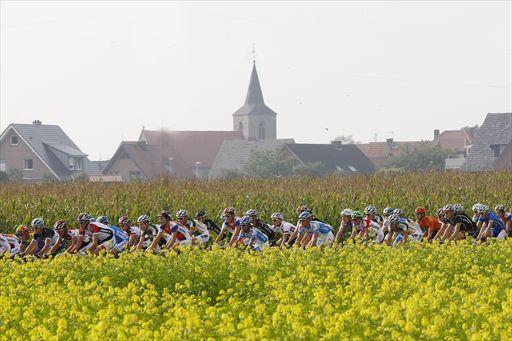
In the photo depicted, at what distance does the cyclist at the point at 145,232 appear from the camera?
942 inches

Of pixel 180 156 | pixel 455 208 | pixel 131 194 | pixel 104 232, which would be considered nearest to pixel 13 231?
pixel 131 194

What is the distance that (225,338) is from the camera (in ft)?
37.4

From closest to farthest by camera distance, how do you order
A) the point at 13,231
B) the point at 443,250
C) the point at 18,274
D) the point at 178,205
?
the point at 18,274, the point at 443,250, the point at 13,231, the point at 178,205

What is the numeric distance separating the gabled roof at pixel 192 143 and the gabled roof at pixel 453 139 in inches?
1187

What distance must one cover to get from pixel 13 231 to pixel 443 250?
1573 cm

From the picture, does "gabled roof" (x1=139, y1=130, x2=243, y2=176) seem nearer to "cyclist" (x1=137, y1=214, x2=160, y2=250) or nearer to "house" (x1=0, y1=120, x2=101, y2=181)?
"house" (x1=0, y1=120, x2=101, y2=181)

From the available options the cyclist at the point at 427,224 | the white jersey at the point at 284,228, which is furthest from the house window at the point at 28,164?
the cyclist at the point at 427,224

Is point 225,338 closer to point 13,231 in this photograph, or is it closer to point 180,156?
point 13,231

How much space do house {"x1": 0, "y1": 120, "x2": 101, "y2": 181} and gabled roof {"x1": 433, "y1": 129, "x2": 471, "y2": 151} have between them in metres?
61.3

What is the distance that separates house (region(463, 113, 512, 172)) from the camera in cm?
8369

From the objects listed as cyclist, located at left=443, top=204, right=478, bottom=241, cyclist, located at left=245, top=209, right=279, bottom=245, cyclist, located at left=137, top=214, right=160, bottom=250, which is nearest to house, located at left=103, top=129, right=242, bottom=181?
cyclist, located at left=245, top=209, right=279, bottom=245

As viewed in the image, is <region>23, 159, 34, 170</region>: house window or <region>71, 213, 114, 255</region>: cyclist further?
<region>23, 159, 34, 170</region>: house window

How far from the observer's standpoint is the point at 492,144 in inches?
3369

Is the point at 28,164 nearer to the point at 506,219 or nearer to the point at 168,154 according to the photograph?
the point at 168,154
